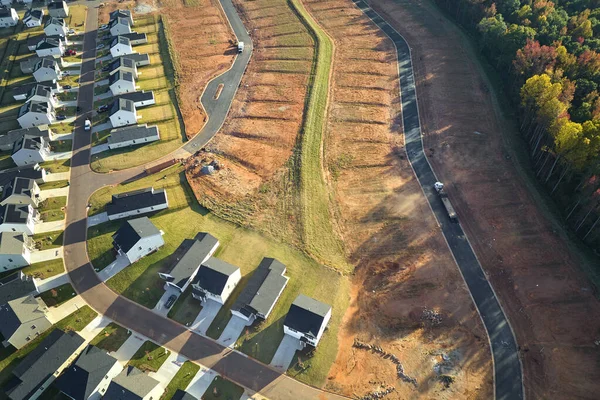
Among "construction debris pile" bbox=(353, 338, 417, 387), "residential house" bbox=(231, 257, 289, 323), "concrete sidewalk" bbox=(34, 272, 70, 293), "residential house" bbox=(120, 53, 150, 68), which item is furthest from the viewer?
"residential house" bbox=(120, 53, 150, 68)

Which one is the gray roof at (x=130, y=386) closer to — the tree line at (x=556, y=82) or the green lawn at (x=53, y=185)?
the green lawn at (x=53, y=185)

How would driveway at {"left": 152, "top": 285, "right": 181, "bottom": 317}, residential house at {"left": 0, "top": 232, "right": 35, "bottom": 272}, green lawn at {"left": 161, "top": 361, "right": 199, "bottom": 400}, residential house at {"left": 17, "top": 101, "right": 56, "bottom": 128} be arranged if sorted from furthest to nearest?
residential house at {"left": 17, "top": 101, "right": 56, "bottom": 128}, residential house at {"left": 0, "top": 232, "right": 35, "bottom": 272}, driveway at {"left": 152, "top": 285, "right": 181, "bottom": 317}, green lawn at {"left": 161, "top": 361, "right": 199, "bottom": 400}

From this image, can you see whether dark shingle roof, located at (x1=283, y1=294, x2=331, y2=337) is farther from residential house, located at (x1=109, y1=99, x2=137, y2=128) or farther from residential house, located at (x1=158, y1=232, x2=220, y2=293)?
residential house, located at (x1=109, y1=99, x2=137, y2=128)

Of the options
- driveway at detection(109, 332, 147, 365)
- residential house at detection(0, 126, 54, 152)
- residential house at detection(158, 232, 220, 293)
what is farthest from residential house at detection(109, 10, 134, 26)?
driveway at detection(109, 332, 147, 365)

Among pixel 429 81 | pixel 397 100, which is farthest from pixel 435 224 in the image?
pixel 429 81

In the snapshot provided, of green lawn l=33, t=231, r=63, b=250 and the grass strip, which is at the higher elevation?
the grass strip

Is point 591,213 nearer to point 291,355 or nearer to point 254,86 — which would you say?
point 291,355
